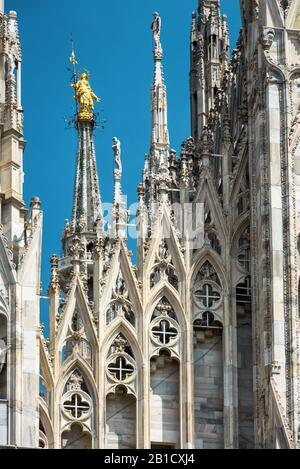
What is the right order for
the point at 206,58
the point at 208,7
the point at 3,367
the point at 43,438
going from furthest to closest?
the point at 208,7 → the point at 206,58 → the point at 43,438 → the point at 3,367

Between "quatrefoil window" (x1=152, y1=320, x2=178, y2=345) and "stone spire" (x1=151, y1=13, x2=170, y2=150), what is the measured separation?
4961 mm

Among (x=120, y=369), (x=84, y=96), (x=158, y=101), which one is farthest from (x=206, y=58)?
(x=120, y=369)

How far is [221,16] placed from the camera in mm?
46438

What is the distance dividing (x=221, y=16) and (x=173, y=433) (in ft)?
34.1

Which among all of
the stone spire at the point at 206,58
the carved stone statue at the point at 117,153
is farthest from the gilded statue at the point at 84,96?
the carved stone statue at the point at 117,153

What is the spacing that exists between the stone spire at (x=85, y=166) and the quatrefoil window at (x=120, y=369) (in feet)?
19.4

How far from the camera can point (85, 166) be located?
45.7 meters

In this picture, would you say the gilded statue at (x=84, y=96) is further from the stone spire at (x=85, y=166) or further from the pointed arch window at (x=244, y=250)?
the pointed arch window at (x=244, y=250)

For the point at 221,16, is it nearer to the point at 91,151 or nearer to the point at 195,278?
the point at 91,151

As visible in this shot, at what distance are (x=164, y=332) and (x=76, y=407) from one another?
5.41ft

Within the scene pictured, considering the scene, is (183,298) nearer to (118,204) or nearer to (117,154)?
(118,204)

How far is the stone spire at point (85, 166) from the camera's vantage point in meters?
44.6
